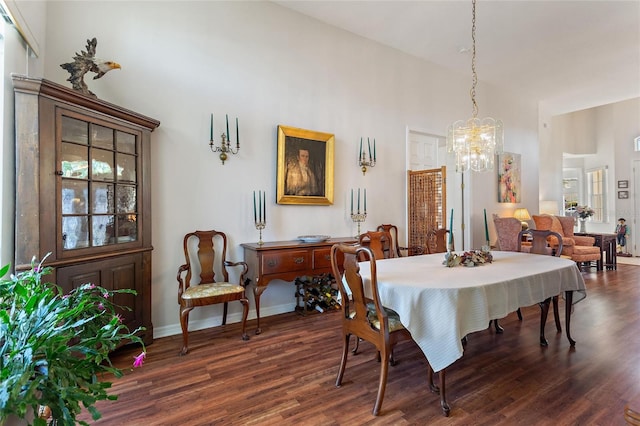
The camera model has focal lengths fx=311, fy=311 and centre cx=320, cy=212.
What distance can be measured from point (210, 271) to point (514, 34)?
503 cm

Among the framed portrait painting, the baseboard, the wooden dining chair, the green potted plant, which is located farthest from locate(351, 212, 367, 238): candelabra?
the framed portrait painting

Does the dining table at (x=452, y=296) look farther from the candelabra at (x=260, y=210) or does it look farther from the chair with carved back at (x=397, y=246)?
the chair with carved back at (x=397, y=246)

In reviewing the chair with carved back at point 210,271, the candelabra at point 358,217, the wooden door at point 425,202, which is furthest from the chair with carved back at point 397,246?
the chair with carved back at point 210,271

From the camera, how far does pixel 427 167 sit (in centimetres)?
521

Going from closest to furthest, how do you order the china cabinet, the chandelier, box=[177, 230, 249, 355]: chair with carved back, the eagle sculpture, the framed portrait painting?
the china cabinet
the eagle sculpture
box=[177, 230, 249, 355]: chair with carved back
the chandelier
the framed portrait painting

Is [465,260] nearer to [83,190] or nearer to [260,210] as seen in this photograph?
[260,210]

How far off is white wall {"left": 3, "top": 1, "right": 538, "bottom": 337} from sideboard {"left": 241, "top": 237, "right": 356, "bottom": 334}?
36 cm

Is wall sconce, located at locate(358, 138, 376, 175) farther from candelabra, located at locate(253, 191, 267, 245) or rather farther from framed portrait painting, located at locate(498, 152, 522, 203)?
framed portrait painting, located at locate(498, 152, 522, 203)

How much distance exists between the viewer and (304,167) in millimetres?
3795

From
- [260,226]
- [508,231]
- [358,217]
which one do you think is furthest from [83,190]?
[508,231]

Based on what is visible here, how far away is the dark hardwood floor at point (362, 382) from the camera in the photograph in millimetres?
1807

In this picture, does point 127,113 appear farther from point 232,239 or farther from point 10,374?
point 10,374

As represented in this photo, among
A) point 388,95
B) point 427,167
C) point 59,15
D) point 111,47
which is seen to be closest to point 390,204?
point 427,167

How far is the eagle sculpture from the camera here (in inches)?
92.8
